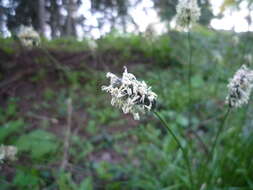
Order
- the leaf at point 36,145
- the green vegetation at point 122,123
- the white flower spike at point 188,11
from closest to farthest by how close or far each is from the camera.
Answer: the white flower spike at point 188,11
the green vegetation at point 122,123
the leaf at point 36,145

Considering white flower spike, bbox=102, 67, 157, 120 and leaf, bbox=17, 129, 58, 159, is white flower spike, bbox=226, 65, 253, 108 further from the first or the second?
leaf, bbox=17, 129, 58, 159

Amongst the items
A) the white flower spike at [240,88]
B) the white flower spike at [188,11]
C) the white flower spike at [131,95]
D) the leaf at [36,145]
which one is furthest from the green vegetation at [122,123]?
the white flower spike at [131,95]

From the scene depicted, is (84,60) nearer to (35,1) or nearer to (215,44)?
(35,1)

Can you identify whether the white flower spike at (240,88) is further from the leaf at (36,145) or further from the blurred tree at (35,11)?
the leaf at (36,145)

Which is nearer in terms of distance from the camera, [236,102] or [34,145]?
[236,102]

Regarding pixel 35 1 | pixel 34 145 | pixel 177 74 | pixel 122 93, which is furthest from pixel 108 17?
pixel 177 74
